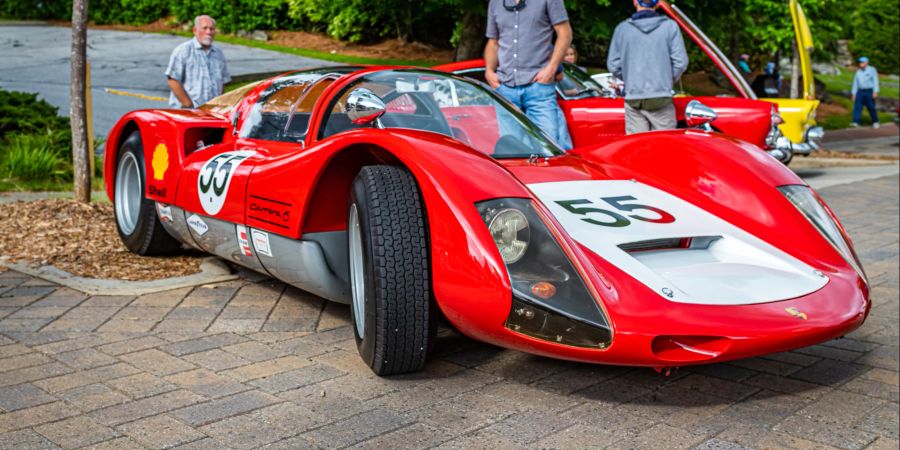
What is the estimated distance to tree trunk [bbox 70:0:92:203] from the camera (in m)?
6.63

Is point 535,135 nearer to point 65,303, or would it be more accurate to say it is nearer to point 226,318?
point 226,318

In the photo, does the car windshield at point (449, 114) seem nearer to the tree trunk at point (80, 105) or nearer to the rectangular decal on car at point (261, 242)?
the rectangular decal on car at point (261, 242)

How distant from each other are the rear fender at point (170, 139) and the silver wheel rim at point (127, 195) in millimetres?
286

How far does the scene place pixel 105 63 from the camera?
19.5 meters

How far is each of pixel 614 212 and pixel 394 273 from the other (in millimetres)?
869

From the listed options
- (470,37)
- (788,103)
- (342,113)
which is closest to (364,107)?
(342,113)

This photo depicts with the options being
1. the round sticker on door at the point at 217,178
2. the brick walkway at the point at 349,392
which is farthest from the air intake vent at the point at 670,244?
the round sticker on door at the point at 217,178

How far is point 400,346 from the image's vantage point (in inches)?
133

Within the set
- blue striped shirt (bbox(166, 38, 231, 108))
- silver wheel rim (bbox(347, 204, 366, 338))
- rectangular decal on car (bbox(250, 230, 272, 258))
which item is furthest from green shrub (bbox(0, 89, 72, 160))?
silver wheel rim (bbox(347, 204, 366, 338))

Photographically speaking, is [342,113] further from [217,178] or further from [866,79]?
[866,79]

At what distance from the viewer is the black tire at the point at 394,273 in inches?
130

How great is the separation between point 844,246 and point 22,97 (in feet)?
27.8

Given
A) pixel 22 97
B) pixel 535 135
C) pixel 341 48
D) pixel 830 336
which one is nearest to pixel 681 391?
pixel 830 336

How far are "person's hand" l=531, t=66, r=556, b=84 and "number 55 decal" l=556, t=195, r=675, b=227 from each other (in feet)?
7.52
